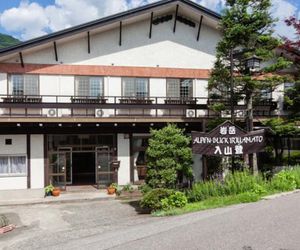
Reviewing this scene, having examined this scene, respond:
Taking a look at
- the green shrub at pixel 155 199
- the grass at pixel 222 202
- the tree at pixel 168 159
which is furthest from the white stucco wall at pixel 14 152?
the grass at pixel 222 202

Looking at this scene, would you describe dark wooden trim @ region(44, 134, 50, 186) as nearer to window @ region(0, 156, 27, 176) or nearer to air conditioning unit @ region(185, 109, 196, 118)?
window @ region(0, 156, 27, 176)

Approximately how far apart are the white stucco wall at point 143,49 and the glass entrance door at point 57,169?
5417 millimetres

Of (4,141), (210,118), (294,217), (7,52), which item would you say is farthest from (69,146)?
(294,217)

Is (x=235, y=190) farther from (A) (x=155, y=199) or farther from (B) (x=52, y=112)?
(B) (x=52, y=112)

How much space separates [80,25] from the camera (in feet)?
81.1

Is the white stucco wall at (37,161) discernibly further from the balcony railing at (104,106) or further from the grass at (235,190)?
the grass at (235,190)

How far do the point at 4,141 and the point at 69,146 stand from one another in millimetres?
3586

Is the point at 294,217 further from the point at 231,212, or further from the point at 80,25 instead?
the point at 80,25

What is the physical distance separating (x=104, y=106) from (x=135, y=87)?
3032 millimetres

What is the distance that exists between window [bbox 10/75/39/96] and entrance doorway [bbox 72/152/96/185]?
173 inches

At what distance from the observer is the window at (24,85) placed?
25016mm

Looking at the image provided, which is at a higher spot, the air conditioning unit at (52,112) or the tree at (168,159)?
the air conditioning unit at (52,112)

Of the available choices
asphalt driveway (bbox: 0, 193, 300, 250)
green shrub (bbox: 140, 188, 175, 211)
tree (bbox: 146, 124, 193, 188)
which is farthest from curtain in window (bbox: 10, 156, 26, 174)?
green shrub (bbox: 140, 188, 175, 211)

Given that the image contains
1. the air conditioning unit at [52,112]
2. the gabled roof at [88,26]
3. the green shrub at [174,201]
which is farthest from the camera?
the air conditioning unit at [52,112]
